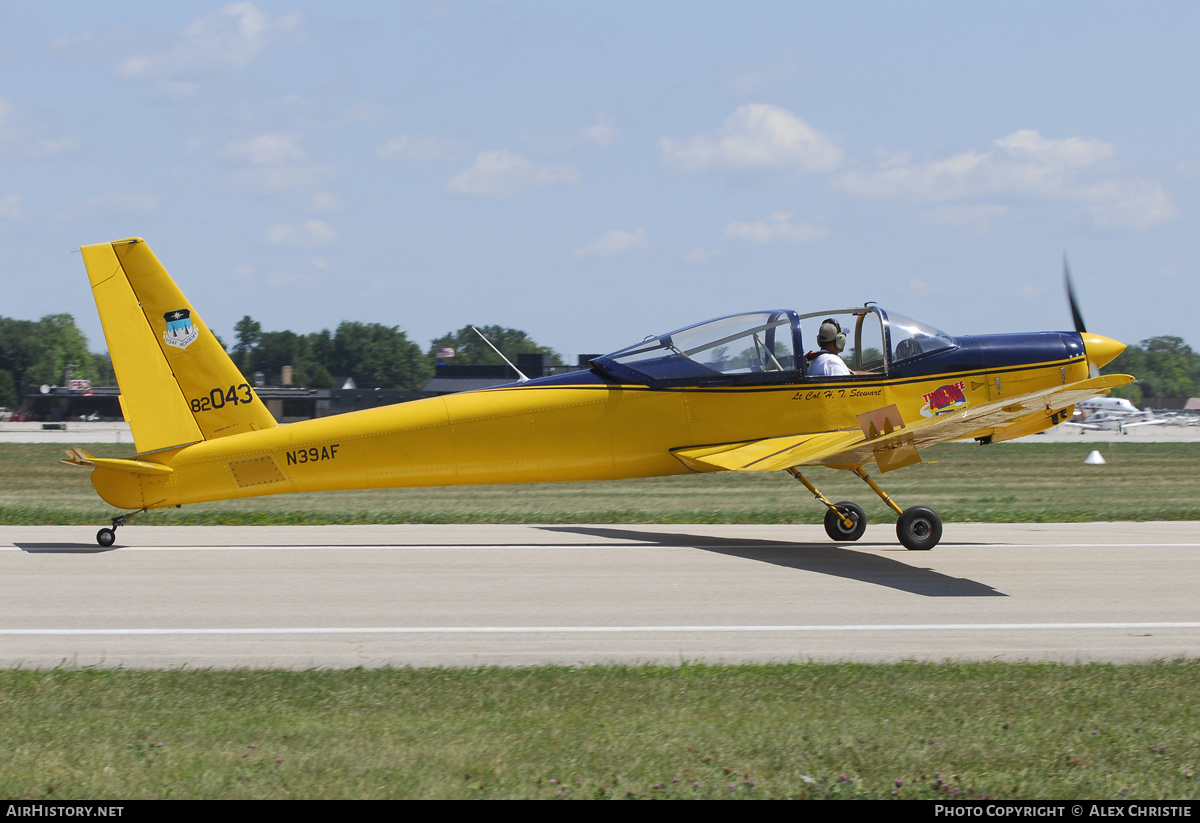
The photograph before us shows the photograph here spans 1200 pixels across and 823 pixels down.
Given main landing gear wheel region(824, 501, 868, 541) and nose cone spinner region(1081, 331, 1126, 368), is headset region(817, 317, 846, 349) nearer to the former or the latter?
main landing gear wheel region(824, 501, 868, 541)

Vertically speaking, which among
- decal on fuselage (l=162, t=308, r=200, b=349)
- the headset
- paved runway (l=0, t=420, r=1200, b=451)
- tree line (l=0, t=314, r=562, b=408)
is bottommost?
paved runway (l=0, t=420, r=1200, b=451)

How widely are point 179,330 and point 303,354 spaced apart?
159789 mm

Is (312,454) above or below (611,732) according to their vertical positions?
above

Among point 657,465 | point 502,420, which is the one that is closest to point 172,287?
point 502,420

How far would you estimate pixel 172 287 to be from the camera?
36.4ft

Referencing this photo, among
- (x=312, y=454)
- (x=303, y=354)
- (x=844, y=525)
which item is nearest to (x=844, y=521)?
(x=844, y=525)

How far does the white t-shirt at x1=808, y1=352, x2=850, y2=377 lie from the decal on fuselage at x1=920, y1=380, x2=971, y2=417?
1020mm

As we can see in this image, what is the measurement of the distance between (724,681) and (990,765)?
1.77 m

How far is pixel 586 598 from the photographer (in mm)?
8820

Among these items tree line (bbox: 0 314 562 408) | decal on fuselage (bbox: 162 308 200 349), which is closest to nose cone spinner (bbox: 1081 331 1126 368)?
decal on fuselage (bbox: 162 308 200 349)

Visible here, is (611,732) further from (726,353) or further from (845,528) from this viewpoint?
(845,528)

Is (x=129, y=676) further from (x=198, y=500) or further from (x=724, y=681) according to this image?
(x=198, y=500)

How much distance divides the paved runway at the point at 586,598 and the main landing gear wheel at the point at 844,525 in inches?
6.1

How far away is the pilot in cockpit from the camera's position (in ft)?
38.2
